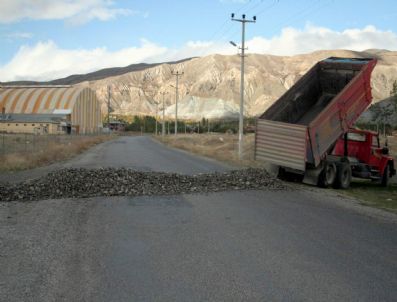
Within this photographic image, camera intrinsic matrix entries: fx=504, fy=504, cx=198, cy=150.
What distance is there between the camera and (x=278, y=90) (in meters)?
177

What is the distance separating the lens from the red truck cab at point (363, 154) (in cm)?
1889

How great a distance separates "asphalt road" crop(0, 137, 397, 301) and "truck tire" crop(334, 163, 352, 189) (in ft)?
17.2

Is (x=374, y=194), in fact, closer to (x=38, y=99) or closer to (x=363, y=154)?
(x=363, y=154)

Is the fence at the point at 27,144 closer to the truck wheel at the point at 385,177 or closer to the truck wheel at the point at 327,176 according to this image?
the truck wheel at the point at 327,176

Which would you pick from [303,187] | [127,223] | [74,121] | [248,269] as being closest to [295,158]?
[303,187]

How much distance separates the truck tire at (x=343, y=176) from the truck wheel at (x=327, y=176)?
0.20 metres

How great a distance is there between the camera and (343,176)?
57.8 feet

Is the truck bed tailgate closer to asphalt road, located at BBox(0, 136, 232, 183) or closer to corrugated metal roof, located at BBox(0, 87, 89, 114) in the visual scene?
asphalt road, located at BBox(0, 136, 232, 183)

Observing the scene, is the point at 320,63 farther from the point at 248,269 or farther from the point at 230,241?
the point at 248,269

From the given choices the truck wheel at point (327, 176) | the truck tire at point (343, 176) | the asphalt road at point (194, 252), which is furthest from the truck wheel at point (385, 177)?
the asphalt road at point (194, 252)

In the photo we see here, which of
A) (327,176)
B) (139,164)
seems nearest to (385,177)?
(327,176)

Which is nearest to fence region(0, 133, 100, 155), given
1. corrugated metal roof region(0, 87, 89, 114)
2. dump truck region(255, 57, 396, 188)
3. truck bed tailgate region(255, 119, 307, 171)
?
truck bed tailgate region(255, 119, 307, 171)

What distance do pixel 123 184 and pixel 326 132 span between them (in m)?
6.92

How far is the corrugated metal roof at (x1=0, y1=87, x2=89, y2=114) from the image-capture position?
109 metres
